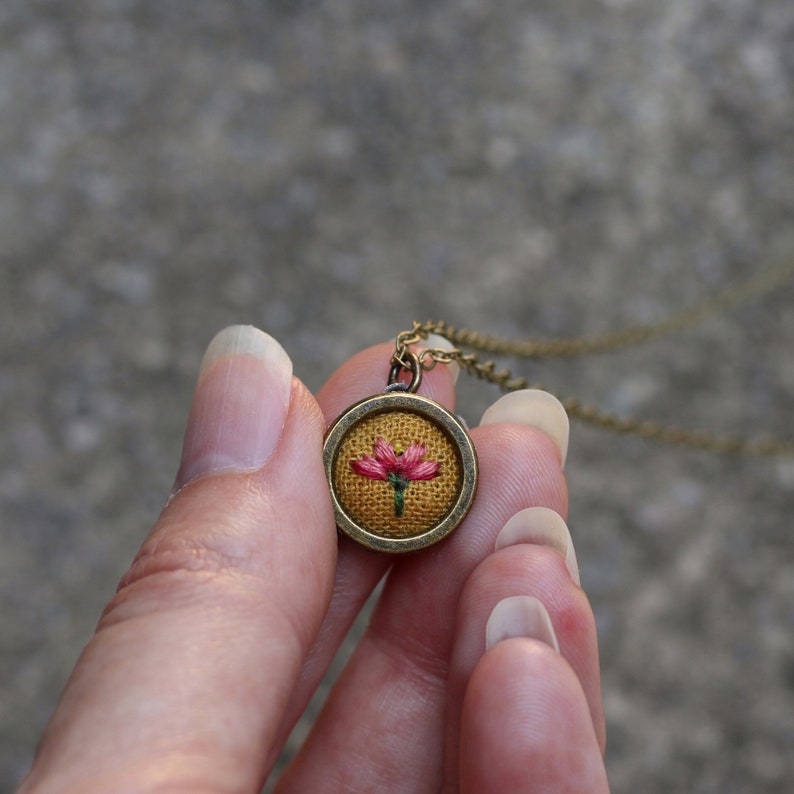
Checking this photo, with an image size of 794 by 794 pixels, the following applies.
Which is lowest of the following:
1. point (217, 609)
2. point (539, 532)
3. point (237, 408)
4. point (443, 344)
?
point (217, 609)

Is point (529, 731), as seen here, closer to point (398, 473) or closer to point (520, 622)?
point (520, 622)

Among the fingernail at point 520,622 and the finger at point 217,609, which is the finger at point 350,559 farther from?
the fingernail at point 520,622

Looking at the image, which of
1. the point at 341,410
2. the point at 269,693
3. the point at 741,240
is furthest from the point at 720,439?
the point at 269,693

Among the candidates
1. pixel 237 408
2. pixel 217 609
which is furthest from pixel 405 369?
pixel 217 609

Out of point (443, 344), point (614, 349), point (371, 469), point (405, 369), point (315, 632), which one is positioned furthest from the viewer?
point (614, 349)

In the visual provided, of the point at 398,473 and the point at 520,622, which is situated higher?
the point at 398,473

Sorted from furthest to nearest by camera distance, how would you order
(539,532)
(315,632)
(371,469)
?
(371,469), (539,532), (315,632)

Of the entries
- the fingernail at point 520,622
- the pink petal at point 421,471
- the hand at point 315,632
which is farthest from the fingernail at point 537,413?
the fingernail at point 520,622
